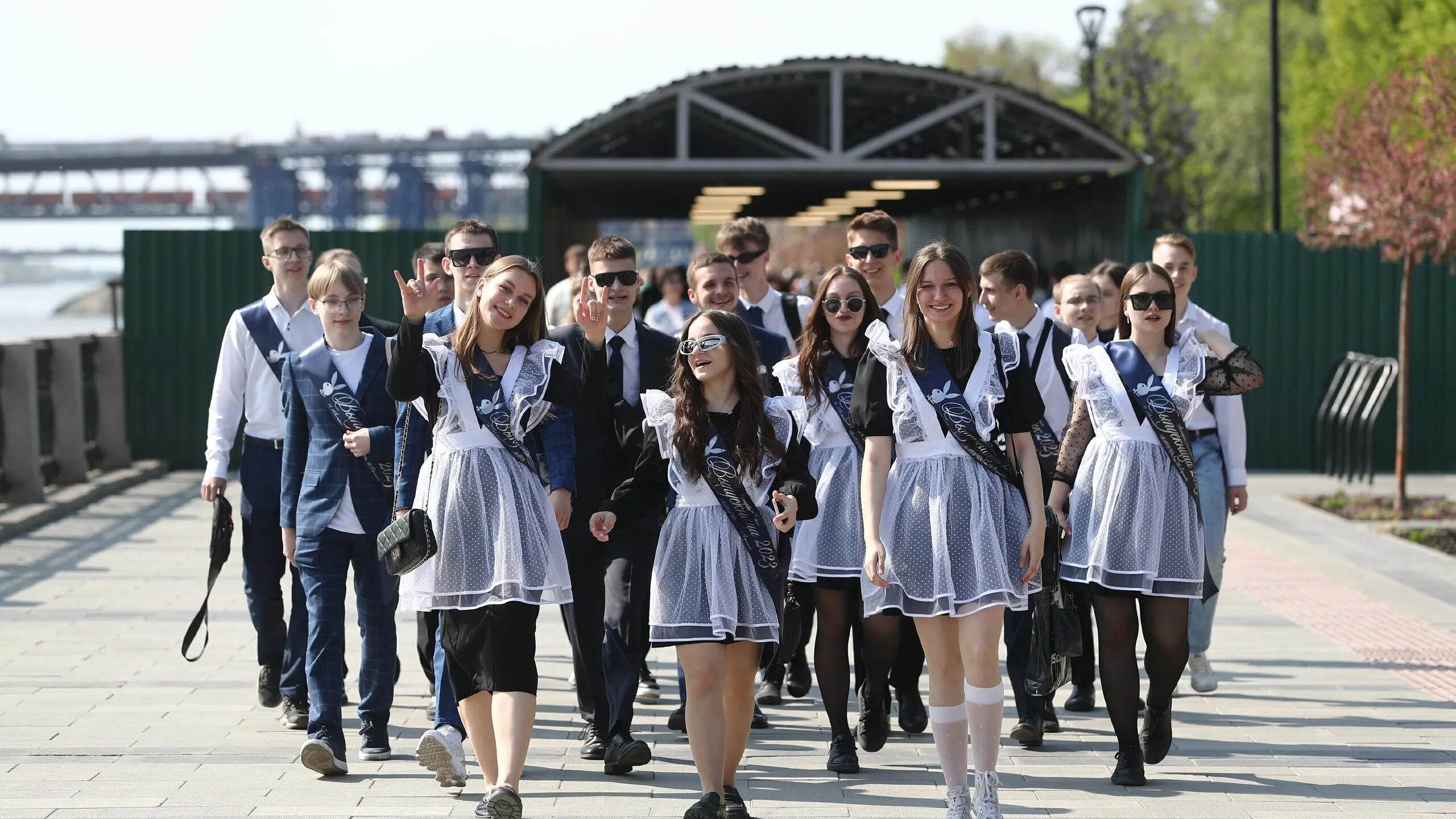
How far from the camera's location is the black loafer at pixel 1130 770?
6027 mm

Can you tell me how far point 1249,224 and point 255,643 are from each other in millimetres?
39853

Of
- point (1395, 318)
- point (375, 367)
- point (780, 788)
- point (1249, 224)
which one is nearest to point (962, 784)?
point (780, 788)

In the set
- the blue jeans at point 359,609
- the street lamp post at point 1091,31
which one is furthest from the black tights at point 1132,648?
the street lamp post at point 1091,31

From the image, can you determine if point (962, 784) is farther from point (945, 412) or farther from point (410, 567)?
point (410, 567)

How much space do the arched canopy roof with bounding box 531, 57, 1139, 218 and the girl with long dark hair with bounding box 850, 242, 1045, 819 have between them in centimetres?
1198

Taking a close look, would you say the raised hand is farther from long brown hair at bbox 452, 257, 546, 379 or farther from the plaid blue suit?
the plaid blue suit

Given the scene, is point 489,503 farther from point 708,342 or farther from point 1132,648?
point 1132,648

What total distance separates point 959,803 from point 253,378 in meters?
3.44

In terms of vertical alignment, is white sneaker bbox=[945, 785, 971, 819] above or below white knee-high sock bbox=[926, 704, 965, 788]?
below

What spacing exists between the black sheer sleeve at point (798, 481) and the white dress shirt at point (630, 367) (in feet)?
3.51

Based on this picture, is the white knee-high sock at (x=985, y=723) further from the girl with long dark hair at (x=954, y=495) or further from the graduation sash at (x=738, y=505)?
the graduation sash at (x=738, y=505)

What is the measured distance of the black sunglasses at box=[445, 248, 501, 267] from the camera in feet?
→ 20.8

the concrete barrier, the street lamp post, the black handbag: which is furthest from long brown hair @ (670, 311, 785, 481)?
the street lamp post

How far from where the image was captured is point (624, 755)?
6195 mm
